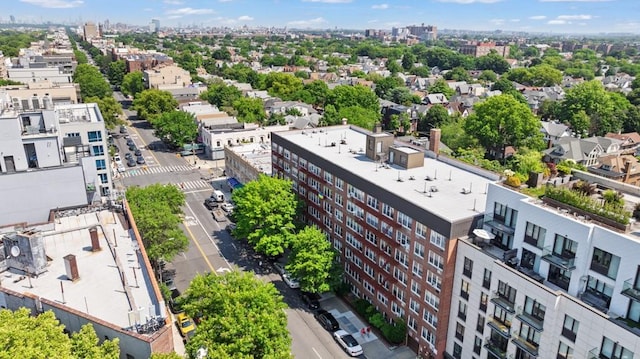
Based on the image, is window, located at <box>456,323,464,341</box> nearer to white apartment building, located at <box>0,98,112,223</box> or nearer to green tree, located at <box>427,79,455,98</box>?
white apartment building, located at <box>0,98,112,223</box>

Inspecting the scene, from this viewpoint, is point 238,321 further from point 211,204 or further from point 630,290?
point 211,204

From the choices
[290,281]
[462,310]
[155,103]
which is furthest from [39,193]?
[155,103]

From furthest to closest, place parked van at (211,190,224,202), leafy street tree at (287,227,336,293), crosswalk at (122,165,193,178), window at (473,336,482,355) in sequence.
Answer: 1. crosswalk at (122,165,193,178)
2. parked van at (211,190,224,202)
3. leafy street tree at (287,227,336,293)
4. window at (473,336,482,355)

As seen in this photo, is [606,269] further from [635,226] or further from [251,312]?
[251,312]

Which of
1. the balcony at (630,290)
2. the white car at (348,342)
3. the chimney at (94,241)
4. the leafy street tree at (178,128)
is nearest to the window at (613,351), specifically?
the balcony at (630,290)

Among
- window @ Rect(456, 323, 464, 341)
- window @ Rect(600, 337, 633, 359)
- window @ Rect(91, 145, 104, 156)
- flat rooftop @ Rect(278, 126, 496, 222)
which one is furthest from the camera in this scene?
window @ Rect(91, 145, 104, 156)

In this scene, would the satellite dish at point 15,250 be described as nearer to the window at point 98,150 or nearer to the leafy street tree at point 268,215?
the leafy street tree at point 268,215

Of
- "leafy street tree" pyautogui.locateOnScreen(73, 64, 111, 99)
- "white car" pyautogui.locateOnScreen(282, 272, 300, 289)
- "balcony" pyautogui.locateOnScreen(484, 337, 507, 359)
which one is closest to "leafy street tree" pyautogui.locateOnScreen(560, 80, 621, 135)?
"white car" pyautogui.locateOnScreen(282, 272, 300, 289)

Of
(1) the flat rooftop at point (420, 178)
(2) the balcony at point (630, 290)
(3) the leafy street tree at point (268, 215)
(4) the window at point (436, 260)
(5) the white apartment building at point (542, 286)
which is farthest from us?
(3) the leafy street tree at point (268, 215)
